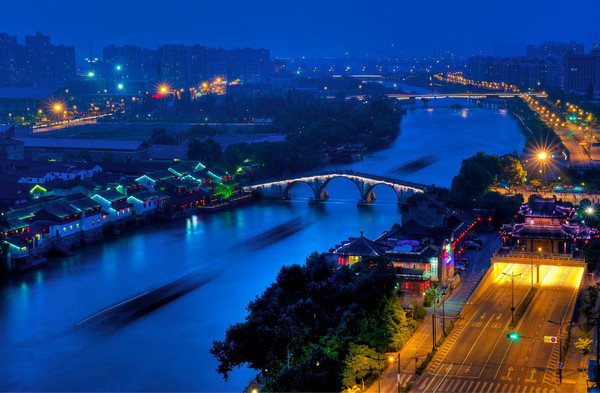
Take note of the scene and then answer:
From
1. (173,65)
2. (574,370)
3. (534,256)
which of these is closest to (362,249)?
(534,256)

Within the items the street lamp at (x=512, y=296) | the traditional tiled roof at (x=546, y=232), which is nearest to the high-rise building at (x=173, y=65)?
the traditional tiled roof at (x=546, y=232)

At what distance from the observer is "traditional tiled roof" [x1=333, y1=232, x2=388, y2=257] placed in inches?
441

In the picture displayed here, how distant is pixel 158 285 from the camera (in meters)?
12.9

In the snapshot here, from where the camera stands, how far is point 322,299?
8.92m

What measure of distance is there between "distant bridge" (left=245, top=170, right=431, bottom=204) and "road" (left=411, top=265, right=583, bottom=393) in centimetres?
766

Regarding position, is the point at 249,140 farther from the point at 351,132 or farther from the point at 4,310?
the point at 4,310

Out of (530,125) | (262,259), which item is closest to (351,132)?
(530,125)

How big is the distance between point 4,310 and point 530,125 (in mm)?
24148

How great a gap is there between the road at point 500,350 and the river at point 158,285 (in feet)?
7.24

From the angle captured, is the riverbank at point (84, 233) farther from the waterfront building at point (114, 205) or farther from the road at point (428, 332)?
the road at point (428, 332)

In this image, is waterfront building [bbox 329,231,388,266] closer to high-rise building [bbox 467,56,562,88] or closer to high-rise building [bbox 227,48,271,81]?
high-rise building [bbox 467,56,562,88]

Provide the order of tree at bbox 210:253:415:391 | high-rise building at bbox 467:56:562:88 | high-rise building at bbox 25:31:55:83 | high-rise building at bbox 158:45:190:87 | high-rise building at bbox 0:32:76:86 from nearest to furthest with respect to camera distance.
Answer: tree at bbox 210:253:415:391, high-rise building at bbox 0:32:76:86, high-rise building at bbox 25:31:55:83, high-rise building at bbox 158:45:190:87, high-rise building at bbox 467:56:562:88

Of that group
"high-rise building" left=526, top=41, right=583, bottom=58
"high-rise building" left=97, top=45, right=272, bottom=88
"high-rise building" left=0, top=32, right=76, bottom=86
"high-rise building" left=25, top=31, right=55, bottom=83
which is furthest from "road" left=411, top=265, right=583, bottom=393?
"high-rise building" left=526, top=41, right=583, bottom=58

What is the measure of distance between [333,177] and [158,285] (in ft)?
24.9
